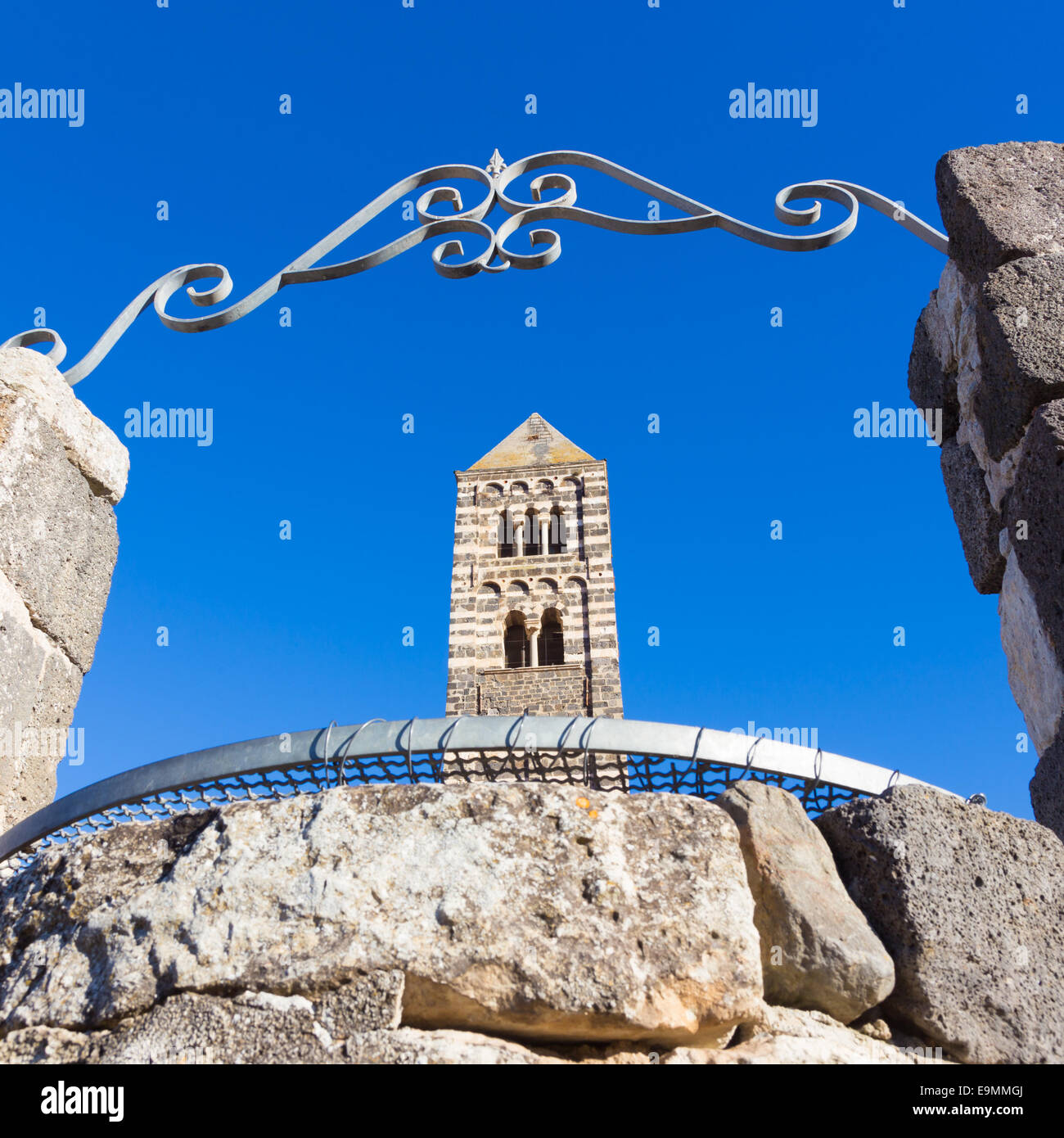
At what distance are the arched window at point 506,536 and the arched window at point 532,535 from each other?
398mm

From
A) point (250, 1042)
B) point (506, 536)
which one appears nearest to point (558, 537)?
point (506, 536)

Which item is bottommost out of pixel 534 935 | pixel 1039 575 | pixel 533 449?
pixel 534 935

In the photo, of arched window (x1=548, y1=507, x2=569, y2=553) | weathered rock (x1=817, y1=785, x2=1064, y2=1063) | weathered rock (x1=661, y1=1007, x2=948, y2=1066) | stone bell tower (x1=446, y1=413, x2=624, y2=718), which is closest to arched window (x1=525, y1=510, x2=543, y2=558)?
stone bell tower (x1=446, y1=413, x2=624, y2=718)

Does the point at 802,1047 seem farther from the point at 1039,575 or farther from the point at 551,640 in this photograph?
the point at 551,640

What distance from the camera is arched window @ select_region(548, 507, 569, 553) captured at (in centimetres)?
2833

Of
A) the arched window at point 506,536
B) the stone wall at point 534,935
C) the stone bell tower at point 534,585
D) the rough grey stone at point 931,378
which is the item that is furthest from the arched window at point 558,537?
the stone wall at point 534,935

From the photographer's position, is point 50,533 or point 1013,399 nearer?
point 1013,399

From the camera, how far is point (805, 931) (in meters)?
1.72

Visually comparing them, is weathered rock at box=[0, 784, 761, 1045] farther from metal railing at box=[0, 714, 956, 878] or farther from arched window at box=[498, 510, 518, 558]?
arched window at box=[498, 510, 518, 558]

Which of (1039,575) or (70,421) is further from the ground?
(70,421)

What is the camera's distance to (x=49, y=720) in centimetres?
245

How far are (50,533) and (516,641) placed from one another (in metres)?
24.4
